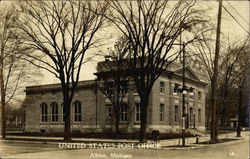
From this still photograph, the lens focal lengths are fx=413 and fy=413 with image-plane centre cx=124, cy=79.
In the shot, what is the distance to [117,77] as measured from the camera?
76.0 ft

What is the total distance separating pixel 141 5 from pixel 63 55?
3903mm

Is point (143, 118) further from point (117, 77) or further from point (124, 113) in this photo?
point (124, 113)

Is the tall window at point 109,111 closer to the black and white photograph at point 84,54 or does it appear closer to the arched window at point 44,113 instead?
the black and white photograph at point 84,54

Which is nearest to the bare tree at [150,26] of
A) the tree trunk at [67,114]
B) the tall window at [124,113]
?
the tree trunk at [67,114]

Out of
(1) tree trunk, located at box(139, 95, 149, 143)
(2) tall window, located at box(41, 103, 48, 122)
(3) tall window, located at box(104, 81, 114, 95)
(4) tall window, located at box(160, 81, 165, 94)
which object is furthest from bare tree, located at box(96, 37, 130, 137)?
(4) tall window, located at box(160, 81, 165, 94)

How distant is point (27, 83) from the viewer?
13.7 metres

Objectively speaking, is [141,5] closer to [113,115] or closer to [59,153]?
[59,153]

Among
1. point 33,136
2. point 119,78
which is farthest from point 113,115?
point 33,136

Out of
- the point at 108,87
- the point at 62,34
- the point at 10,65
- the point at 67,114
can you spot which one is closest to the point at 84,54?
the point at 62,34

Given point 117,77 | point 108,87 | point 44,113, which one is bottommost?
point 44,113

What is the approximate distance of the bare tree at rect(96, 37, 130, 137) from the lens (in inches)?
766

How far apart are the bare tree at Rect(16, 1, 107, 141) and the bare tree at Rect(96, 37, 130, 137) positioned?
1359 mm

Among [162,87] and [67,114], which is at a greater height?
[162,87]

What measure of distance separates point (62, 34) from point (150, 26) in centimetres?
406
